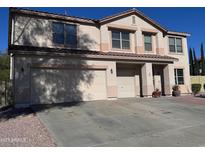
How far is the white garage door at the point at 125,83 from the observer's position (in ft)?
57.1

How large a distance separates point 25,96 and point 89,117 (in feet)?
15.8

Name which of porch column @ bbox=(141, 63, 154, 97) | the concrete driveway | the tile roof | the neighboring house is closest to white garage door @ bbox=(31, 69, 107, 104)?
the neighboring house

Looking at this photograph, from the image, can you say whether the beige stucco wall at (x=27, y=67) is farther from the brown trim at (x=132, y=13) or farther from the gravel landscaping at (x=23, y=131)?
the brown trim at (x=132, y=13)

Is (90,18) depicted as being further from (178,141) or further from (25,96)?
(178,141)

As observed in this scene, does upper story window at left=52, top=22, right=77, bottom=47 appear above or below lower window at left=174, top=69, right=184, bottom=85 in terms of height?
above

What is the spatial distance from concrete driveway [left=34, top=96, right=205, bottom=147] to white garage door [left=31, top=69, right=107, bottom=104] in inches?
71.5

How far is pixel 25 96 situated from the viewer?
12.5 m

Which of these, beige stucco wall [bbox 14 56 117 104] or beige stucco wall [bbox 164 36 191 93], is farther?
beige stucco wall [bbox 164 36 191 93]

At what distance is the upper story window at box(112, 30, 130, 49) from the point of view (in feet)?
57.5

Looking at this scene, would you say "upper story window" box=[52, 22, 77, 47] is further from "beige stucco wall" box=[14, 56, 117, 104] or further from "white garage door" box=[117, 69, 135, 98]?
"white garage door" box=[117, 69, 135, 98]

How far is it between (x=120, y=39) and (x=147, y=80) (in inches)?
166

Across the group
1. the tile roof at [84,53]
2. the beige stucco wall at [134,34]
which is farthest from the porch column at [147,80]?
the beige stucco wall at [134,34]

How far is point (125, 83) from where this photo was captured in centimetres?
1770
